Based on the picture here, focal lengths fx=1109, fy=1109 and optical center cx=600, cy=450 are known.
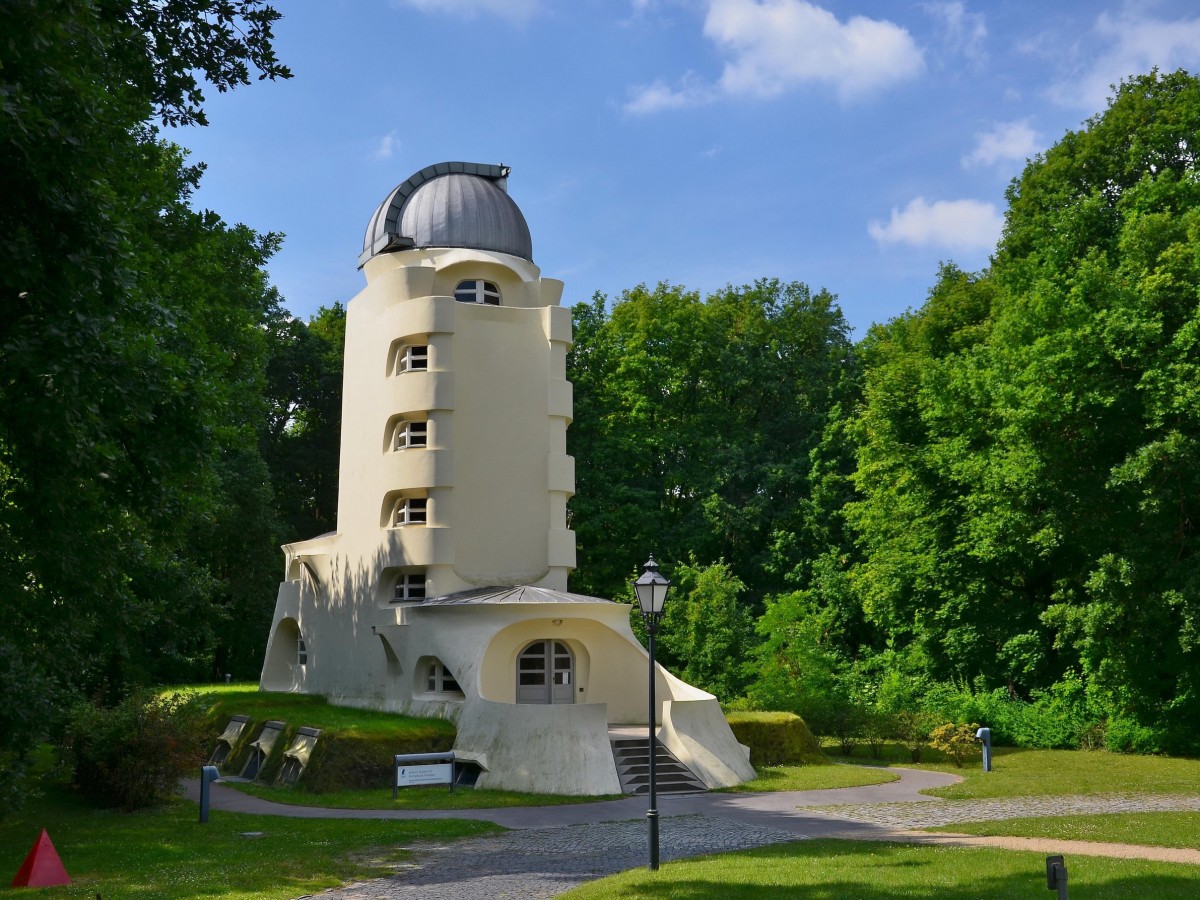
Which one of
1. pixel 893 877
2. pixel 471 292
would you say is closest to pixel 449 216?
pixel 471 292

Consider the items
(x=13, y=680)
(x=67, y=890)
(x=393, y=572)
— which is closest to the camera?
(x=67, y=890)

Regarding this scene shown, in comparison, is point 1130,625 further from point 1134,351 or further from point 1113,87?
point 1113,87

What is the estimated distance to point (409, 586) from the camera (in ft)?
92.4

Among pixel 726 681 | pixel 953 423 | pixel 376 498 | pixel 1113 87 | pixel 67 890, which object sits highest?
pixel 1113 87

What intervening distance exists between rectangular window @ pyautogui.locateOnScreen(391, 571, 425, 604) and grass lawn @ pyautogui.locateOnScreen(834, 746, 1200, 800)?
1113 centimetres

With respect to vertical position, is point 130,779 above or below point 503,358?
below

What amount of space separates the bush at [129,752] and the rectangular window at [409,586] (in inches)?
338

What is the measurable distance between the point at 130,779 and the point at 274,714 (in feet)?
23.6

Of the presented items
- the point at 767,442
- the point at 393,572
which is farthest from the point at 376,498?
the point at 767,442

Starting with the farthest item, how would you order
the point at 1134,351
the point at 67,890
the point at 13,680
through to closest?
the point at 1134,351 → the point at 13,680 → the point at 67,890

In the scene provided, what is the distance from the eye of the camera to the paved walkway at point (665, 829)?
12953mm

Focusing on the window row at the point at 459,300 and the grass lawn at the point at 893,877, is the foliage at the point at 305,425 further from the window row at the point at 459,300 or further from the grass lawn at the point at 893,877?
the grass lawn at the point at 893,877

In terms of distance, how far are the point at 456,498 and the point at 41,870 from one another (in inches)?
627

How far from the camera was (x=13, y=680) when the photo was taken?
13.4 meters
